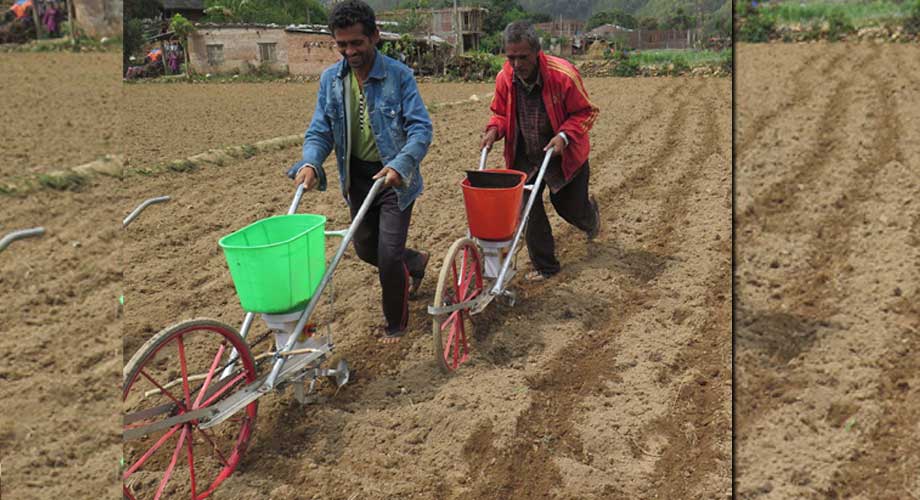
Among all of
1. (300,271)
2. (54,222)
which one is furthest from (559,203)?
(54,222)

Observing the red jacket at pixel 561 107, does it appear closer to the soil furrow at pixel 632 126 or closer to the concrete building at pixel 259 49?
the soil furrow at pixel 632 126

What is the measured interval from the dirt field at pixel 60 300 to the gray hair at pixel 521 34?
184cm

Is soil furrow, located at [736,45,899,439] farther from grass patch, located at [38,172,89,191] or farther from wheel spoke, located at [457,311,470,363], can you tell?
grass patch, located at [38,172,89,191]

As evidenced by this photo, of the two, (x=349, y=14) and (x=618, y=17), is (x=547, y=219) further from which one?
(x=618, y=17)

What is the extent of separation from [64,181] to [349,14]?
9.57 feet

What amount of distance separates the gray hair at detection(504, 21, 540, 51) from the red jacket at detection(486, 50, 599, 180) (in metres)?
0.11

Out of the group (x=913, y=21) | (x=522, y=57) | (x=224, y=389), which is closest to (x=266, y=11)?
(x=913, y=21)

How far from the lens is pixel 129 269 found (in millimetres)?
4215

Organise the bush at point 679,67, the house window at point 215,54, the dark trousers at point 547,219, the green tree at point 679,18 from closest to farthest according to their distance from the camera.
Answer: the green tree at point 679,18
the dark trousers at point 547,219
the bush at point 679,67
the house window at point 215,54

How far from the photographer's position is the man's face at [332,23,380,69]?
2707mm

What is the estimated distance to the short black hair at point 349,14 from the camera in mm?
2681

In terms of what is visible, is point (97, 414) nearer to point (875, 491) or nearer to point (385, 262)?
point (385, 262)

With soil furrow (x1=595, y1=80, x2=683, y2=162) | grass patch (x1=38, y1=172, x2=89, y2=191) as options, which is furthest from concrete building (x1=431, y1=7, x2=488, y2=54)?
grass patch (x1=38, y1=172, x2=89, y2=191)

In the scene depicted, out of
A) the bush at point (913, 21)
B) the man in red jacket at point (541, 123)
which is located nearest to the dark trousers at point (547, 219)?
the man in red jacket at point (541, 123)
